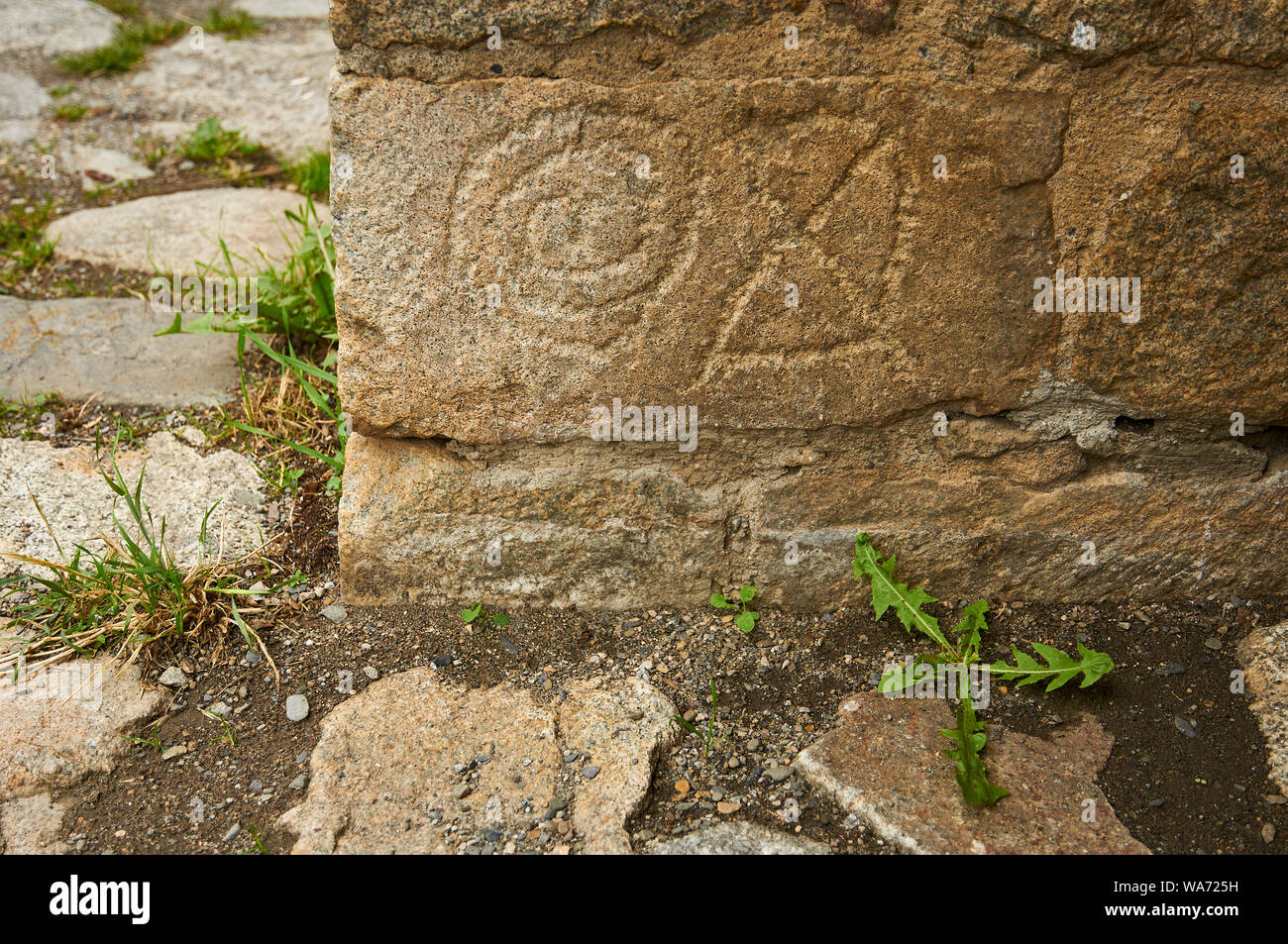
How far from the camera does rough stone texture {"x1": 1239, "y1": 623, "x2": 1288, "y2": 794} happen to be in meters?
1.94

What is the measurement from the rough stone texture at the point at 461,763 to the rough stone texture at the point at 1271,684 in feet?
3.78

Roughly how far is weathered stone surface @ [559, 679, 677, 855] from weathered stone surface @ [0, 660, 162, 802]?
2.88ft

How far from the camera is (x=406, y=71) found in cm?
181

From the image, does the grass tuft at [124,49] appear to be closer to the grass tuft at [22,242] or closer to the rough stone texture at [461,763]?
the grass tuft at [22,242]

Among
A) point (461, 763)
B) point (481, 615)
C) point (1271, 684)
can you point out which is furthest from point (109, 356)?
point (1271, 684)

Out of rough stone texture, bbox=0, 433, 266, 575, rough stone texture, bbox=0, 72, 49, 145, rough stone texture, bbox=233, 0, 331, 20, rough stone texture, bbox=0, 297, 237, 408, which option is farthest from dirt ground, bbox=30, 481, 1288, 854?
rough stone texture, bbox=233, 0, 331, 20

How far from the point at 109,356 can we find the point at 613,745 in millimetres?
1963

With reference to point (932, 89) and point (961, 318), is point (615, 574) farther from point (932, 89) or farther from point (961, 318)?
point (932, 89)

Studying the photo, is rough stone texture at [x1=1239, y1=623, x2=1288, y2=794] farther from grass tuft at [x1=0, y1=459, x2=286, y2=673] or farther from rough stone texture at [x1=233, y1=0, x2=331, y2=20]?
rough stone texture at [x1=233, y1=0, x2=331, y2=20]

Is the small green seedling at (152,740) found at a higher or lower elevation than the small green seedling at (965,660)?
lower

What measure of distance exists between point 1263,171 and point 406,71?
5.08 ft

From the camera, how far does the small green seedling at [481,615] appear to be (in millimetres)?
2268

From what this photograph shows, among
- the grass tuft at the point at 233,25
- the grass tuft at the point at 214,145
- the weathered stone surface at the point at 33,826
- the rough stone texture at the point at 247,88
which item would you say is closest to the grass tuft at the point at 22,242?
the grass tuft at the point at 214,145

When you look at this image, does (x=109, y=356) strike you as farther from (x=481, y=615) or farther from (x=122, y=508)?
(x=481, y=615)
